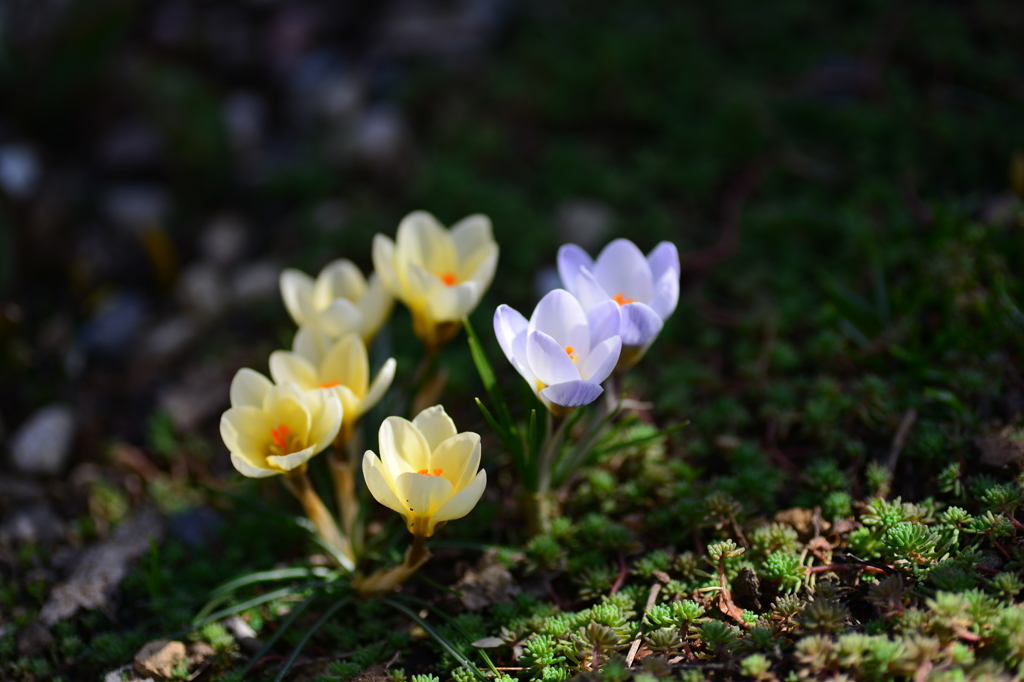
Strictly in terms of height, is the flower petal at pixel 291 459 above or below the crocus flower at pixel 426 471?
above

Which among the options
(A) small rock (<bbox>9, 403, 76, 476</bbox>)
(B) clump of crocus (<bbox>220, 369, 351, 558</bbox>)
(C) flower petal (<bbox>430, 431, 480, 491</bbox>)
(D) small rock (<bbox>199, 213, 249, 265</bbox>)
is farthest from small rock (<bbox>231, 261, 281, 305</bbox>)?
(C) flower petal (<bbox>430, 431, 480, 491</bbox>)

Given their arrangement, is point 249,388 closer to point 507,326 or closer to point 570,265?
point 507,326

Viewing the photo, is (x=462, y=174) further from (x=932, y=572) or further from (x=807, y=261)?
(x=932, y=572)

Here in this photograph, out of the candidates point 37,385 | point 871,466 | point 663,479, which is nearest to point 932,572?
point 871,466

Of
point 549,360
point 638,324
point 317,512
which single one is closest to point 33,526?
point 317,512

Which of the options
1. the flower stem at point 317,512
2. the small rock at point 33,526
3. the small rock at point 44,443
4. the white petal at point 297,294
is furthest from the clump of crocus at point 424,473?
the small rock at point 44,443

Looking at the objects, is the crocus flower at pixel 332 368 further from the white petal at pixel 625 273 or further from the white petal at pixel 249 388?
the white petal at pixel 625 273

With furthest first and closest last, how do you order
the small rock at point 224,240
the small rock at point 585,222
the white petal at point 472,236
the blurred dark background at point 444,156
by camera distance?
the small rock at point 224,240, the small rock at point 585,222, the blurred dark background at point 444,156, the white petal at point 472,236
